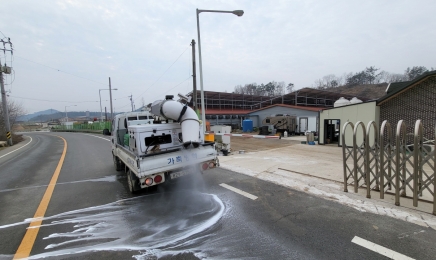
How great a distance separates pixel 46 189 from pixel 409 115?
15661 mm

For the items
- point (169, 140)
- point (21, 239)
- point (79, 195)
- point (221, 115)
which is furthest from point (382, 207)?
point (221, 115)

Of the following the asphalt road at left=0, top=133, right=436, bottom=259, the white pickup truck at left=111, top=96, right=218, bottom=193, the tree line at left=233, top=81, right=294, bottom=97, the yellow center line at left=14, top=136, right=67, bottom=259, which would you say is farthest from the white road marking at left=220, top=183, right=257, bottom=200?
the tree line at left=233, top=81, right=294, bottom=97

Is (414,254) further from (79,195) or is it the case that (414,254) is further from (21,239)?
(79,195)

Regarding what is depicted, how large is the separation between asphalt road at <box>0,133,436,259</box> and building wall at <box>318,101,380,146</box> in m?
9.72

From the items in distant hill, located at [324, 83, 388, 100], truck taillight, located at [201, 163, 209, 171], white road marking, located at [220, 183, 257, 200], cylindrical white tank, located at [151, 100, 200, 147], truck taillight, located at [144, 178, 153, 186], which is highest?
distant hill, located at [324, 83, 388, 100]

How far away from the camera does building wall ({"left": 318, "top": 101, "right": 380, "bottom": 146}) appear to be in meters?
11.5

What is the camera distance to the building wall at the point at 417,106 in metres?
9.82

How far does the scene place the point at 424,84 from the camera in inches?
392

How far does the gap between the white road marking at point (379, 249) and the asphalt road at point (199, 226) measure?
2.6 inches

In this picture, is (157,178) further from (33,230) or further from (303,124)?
(303,124)

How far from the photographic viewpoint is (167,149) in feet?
16.6

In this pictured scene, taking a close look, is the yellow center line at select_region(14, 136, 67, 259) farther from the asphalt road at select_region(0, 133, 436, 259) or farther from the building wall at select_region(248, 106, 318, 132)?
the building wall at select_region(248, 106, 318, 132)

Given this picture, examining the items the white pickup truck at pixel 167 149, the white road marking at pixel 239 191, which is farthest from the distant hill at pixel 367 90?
the white pickup truck at pixel 167 149

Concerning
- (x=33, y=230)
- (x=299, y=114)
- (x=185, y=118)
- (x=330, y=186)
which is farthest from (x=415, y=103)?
(x=299, y=114)
